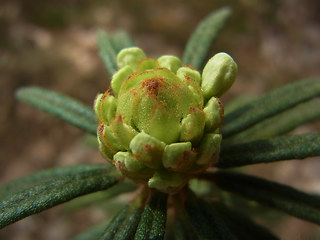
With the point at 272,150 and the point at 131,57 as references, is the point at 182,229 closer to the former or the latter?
the point at 272,150

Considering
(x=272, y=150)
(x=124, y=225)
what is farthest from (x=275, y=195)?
(x=124, y=225)

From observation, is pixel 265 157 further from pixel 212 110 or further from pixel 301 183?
pixel 301 183

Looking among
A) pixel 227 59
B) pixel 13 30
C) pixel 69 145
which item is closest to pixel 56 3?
pixel 13 30

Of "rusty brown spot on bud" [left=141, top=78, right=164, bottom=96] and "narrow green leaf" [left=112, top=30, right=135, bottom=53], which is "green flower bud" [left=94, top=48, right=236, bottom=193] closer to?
"rusty brown spot on bud" [left=141, top=78, right=164, bottom=96]

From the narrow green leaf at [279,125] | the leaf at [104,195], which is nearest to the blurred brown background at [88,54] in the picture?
the leaf at [104,195]

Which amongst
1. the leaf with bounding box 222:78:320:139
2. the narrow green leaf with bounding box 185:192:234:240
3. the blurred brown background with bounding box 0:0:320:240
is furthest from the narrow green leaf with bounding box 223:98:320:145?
the blurred brown background with bounding box 0:0:320:240

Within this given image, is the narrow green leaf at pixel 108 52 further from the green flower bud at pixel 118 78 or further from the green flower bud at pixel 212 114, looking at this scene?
the green flower bud at pixel 212 114
